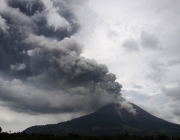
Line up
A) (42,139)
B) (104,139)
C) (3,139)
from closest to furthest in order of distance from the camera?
1. (3,139)
2. (42,139)
3. (104,139)

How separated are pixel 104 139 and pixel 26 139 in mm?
41793

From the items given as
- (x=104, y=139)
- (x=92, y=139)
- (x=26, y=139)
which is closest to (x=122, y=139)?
(x=104, y=139)

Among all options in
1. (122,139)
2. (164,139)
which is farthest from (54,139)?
(164,139)

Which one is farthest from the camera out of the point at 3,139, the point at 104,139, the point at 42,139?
the point at 104,139

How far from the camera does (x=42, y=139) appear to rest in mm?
109188

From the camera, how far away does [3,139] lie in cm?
10088

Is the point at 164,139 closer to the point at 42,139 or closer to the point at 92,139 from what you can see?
the point at 92,139

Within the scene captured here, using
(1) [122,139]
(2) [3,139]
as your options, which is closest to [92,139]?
(1) [122,139]

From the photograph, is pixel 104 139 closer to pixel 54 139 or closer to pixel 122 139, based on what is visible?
pixel 122 139

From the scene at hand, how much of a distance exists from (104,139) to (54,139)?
91.4ft

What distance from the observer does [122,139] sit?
12306 centimetres

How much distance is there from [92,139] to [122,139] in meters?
19.4

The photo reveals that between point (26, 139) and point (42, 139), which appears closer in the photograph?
point (26, 139)

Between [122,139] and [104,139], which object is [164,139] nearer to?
[122,139]
